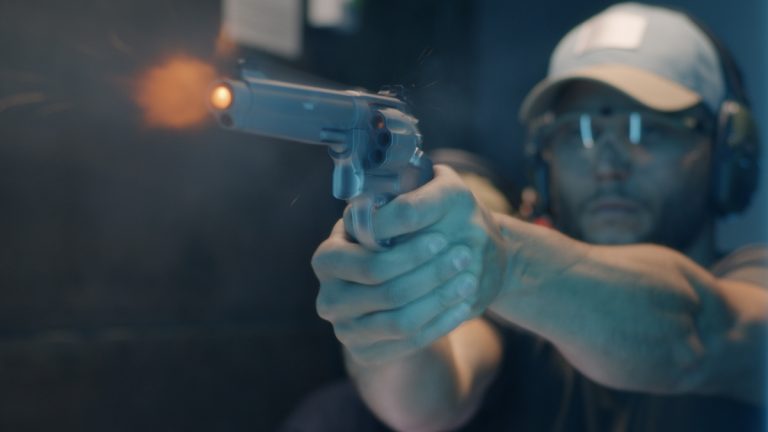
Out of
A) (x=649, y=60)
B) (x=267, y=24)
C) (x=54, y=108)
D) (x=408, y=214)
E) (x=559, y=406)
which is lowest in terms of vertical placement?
(x=559, y=406)

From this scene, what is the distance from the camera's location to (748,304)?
91 cm

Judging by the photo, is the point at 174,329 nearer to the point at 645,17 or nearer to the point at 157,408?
the point at 157,408

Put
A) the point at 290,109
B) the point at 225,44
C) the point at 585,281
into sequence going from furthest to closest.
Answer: the point at 225,44 < the point at 585,281 < the point at 290,109

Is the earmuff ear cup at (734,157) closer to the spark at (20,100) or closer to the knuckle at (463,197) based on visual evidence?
the knuckle at (463,197)

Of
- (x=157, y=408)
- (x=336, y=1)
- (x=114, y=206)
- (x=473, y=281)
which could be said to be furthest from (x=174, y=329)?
(x=473, y=281)

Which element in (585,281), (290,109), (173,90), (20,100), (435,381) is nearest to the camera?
(290,109)

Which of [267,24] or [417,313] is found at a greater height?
[267,24]

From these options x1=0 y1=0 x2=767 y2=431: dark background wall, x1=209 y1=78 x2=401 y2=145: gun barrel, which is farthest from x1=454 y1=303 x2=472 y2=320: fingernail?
x1=0 y1=0 x2=767 y2=431: dark background wall

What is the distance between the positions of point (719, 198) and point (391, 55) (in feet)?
1.68

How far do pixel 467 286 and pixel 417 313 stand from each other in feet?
0.14

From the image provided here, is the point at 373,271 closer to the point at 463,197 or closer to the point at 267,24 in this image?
the point at 463,197

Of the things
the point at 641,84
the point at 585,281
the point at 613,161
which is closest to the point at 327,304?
the point at 585,281

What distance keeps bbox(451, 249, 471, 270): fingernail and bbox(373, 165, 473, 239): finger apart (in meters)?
0.03

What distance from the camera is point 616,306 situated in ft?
2.52
